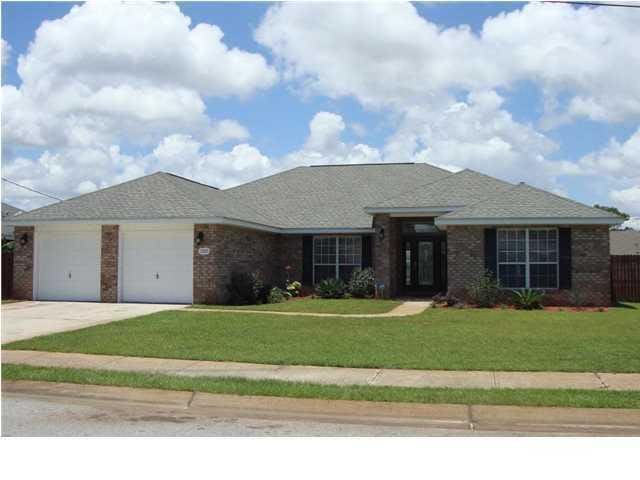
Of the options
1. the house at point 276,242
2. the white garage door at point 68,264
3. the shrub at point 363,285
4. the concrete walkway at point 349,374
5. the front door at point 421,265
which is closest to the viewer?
the concrete walkway at point 349,374

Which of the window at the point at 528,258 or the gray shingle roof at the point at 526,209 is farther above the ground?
the gray shingle roof at the point at 526,209

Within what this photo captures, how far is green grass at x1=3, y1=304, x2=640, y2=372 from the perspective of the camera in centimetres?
1129

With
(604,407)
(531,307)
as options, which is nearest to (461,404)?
(604,407)

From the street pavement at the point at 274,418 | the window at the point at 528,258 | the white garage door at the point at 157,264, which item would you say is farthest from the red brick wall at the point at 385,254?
the street pavement at the point at 274,418

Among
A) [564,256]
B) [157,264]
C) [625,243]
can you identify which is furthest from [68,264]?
[625,243]

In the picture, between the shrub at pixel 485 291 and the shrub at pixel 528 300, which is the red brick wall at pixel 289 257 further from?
the shrub at pixel 528 300

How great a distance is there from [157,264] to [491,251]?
414 inches

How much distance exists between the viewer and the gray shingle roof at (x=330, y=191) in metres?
26.3

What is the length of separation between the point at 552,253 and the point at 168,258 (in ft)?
39.4

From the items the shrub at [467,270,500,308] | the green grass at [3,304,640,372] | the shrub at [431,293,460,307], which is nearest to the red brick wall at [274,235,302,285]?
the shrub at [431,293,460,307]

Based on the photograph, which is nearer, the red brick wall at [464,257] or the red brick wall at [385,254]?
the red brick wall at [464,257]

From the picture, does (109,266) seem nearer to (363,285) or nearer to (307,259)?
(307,259)

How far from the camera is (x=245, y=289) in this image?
22016 millimetres

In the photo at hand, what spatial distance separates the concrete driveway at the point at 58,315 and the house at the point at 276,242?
112 cm
